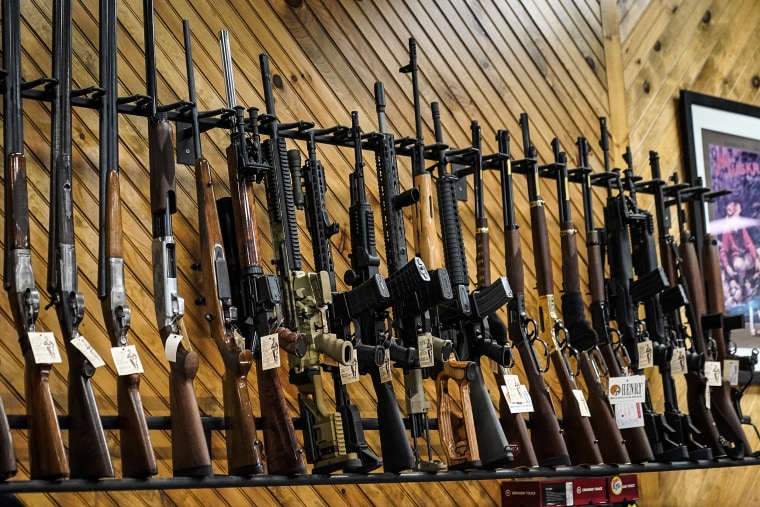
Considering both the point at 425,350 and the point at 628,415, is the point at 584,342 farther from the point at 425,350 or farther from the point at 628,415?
the point at 425,350

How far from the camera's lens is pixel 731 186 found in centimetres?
539

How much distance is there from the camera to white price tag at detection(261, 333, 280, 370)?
3189 millimetres

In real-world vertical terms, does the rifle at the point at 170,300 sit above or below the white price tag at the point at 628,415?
above

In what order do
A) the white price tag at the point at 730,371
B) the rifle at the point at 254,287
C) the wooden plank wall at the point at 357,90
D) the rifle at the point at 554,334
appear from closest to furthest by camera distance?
the rifle at the point at 254,287 < the wooden plank wall at the point at 357,90 < the rifle at the point at 554,334 < the white price tag at the point at 730,371

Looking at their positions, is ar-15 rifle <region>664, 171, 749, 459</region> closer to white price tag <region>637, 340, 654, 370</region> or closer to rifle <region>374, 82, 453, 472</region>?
white price tag <region>637, 340, 654, 370</region>

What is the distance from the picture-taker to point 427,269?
3746mm

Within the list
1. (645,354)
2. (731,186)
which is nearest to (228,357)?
(645,354)

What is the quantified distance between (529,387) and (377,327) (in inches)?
26.7

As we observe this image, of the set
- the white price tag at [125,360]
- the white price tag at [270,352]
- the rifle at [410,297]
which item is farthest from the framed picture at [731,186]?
the white price tag at [125,360]

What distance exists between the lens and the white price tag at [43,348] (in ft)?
8.96

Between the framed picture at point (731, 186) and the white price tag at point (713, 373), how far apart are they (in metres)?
0.81

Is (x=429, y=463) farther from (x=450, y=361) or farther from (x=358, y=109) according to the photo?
(x=358, y=109)

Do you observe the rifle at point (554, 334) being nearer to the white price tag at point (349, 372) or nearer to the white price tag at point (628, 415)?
the white price tag at point (628, 415)

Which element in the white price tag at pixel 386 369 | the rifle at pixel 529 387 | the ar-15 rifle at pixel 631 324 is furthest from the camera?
the ar-15 rifle at pixel 631 324
